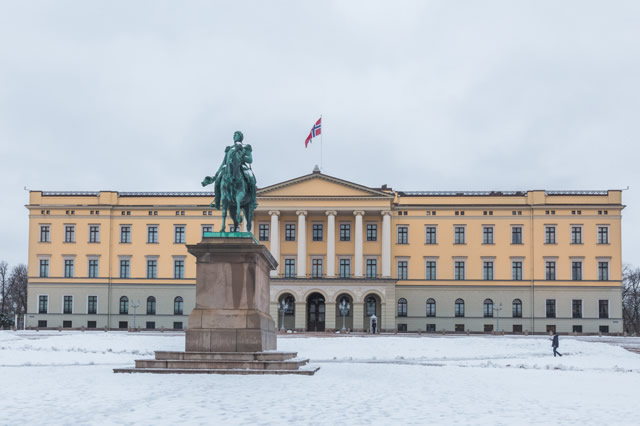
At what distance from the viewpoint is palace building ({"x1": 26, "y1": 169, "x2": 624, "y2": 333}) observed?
68.8m

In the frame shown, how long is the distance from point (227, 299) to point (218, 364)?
5.41ft

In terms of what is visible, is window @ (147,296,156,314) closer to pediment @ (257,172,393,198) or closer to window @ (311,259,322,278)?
pediment @ (257,172,393,198)

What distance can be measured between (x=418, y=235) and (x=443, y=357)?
38.6 meters

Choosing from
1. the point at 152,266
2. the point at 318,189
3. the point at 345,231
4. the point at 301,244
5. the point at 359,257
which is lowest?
the point at 152,266

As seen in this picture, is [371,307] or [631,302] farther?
[631,302]

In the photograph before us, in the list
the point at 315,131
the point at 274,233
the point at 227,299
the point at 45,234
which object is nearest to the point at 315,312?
the point at 274,233

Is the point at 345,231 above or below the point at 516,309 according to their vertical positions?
above

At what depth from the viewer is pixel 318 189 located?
69062mm

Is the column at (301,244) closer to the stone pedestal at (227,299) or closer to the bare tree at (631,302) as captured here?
the bare tree at (631,302)

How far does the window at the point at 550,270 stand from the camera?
228 feet

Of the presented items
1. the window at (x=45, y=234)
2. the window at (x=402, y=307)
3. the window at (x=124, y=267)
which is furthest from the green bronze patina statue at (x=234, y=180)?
the window at (x=45, y=234)

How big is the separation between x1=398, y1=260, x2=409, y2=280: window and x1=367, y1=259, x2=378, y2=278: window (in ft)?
7.84

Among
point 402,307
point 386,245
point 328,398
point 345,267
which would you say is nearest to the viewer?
point 328,398

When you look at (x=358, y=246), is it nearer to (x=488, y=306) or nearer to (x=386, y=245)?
(x=386, y=245)
